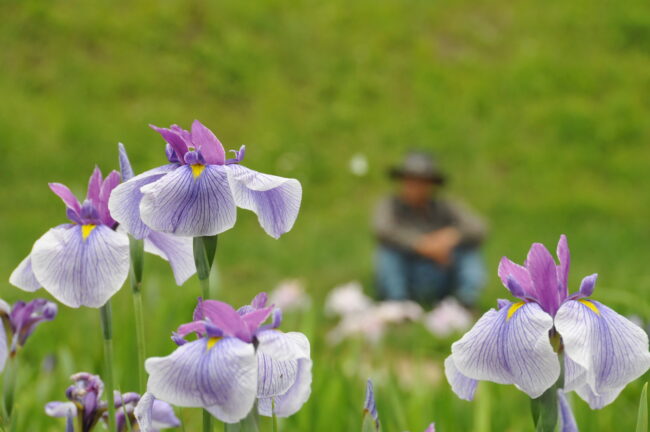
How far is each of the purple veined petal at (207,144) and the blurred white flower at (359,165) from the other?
25.7 feet

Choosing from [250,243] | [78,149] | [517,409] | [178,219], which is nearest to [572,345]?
[178,219]

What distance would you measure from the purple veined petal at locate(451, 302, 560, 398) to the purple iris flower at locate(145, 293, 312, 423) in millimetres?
191

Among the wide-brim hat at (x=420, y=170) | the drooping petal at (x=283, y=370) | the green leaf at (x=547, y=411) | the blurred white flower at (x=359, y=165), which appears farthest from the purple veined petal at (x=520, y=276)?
the blurred white flower at (x=359, y=165)

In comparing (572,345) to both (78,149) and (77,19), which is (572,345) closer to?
(78,149)

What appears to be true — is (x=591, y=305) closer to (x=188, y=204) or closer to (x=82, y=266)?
(x=188, y=204)

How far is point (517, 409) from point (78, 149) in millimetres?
6930

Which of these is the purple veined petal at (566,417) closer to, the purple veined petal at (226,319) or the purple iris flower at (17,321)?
the purple veined petal at (226,319)

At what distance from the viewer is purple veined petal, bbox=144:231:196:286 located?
1.08 metres

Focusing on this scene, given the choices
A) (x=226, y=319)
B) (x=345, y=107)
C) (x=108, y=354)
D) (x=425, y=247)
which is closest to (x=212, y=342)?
(x=226, y=319)

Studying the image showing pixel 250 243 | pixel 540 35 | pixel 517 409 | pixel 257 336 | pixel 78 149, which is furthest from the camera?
pixel 540 35

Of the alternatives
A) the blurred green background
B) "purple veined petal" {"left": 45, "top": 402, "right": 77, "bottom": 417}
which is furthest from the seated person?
"purple veined petal" {"left": 45, "top": 402, "right": 77, "bottom": 417}

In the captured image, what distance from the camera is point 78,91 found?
29.8 ft

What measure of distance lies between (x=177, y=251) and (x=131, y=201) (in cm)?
17

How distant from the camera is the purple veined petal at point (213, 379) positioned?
0.77 metres
